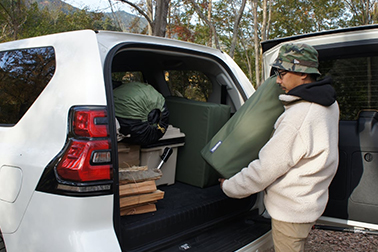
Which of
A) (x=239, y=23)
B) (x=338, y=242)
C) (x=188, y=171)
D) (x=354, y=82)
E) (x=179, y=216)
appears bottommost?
(x=338, y=242)

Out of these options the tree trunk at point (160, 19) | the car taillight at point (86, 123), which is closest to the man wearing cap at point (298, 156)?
the car taillight at point (86, 123)

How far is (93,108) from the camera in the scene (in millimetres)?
1725

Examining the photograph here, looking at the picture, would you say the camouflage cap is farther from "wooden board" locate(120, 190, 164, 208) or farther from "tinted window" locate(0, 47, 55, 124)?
"tinted window" locate(0, 47, 55, 124)

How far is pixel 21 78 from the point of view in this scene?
86.3 inches

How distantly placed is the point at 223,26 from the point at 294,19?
4845 millimetres

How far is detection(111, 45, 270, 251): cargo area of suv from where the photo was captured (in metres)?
2.17

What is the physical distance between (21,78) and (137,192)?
3.40 ft

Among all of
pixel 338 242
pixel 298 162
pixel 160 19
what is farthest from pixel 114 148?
pixel 160 19

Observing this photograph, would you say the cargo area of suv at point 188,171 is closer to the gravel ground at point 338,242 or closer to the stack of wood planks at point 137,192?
the stack of wood planks at point 137,192

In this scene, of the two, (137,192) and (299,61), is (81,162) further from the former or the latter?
(299,61)

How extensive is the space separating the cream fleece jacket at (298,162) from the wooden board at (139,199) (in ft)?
2.09

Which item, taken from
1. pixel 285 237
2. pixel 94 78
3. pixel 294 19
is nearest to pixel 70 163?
pixel 94 78

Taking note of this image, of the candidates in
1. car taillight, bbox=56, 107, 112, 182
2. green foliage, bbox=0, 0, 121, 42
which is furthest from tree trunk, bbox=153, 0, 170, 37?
green foliage, bbox=0, 0, 121, 42

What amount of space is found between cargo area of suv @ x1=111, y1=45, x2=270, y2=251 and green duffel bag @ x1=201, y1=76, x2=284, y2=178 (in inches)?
17.6
